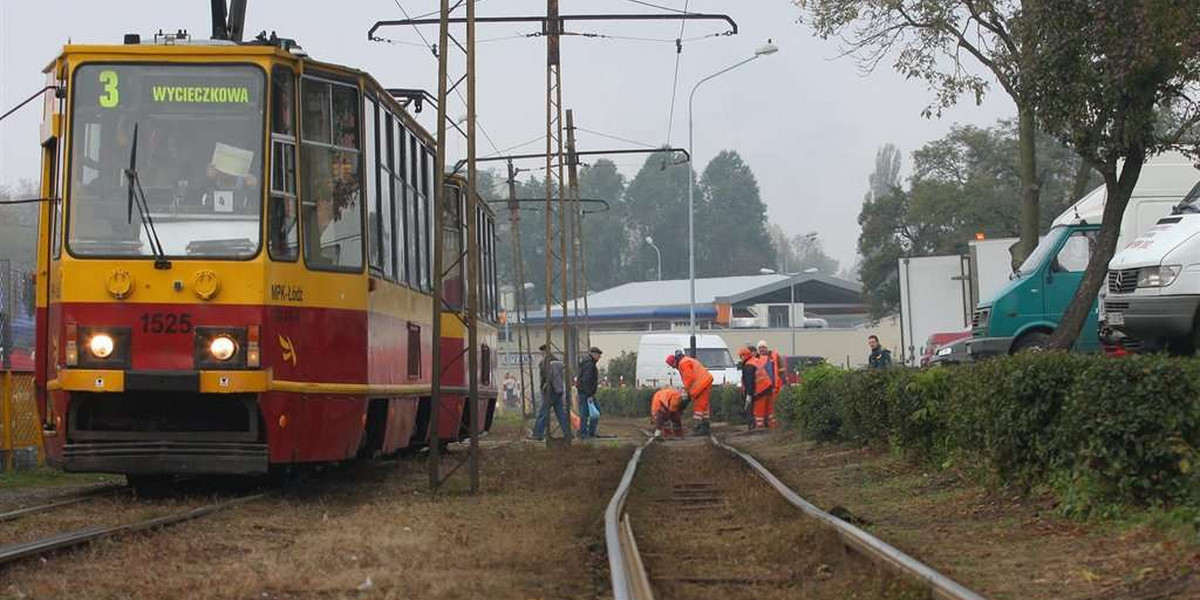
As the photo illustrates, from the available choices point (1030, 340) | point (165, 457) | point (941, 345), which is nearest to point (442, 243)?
point (165, 457)

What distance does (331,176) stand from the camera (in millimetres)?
12805

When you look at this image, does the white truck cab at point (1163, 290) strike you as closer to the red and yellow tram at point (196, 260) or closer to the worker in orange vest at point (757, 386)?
the red and yellow tram at point (196, 260)

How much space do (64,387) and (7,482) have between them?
14.3 ft

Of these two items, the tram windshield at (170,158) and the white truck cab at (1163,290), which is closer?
the tram windshield at (170,158)

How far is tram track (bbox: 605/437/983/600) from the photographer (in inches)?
302

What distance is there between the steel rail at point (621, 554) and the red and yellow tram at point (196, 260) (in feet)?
8.92

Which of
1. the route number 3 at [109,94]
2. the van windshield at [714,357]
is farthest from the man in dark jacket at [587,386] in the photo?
the van windshield at [714,357]

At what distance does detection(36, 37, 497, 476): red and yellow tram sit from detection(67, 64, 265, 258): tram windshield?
11 millimetres

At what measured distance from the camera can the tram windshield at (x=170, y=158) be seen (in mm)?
12078

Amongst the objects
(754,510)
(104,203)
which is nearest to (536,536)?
(754,510)

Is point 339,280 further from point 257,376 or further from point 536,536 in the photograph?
point 536,536

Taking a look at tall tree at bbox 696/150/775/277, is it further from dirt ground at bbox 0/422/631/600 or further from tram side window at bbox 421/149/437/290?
dirt ground at bbox 0/422/631/600

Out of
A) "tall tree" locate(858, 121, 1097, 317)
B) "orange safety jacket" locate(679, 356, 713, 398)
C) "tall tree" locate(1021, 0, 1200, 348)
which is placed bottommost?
"orange safety jacket" locate(679, 356, 713, 398)

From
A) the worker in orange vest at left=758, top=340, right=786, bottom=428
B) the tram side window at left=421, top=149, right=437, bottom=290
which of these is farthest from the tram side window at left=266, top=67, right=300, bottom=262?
the worker in orange vest at left=758, top=340, right=786, bottom=428
